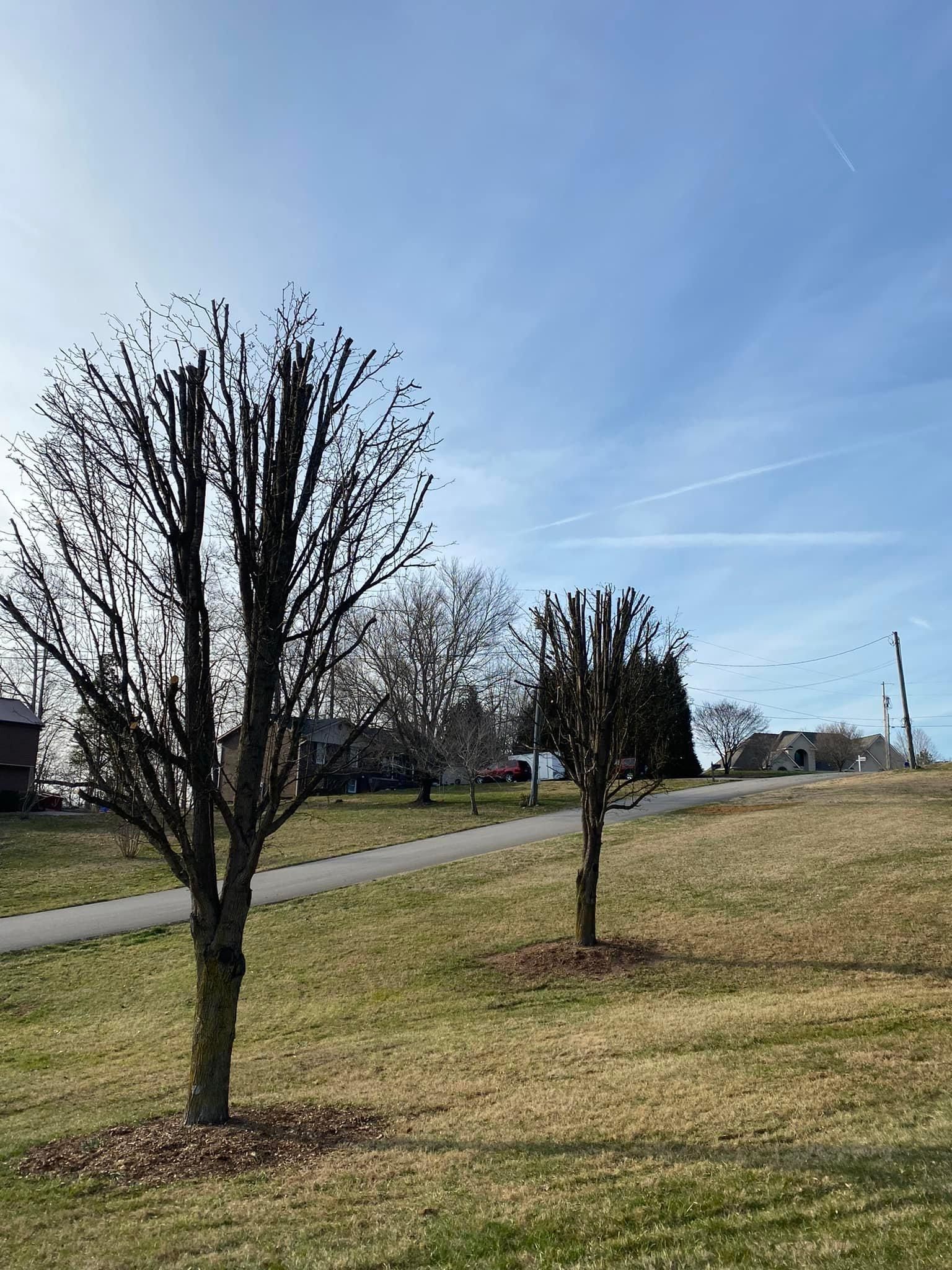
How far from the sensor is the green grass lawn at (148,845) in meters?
18.8

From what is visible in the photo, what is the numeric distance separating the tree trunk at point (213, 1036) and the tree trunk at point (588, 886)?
641 cm

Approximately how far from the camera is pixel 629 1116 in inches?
187

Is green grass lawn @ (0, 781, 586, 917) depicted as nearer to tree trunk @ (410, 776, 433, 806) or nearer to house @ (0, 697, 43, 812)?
tree trunk @ (410, 776, 433, 806)

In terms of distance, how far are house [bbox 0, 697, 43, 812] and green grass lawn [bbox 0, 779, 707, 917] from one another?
417 cm

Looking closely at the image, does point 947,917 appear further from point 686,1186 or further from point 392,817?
point 392,817

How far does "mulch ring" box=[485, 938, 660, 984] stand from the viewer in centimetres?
992

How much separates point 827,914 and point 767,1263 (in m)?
9.34

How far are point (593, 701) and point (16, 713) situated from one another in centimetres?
3358

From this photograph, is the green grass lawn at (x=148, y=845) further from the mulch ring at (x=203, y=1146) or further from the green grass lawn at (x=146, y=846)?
the mulch ring at (x=203, y=1146)

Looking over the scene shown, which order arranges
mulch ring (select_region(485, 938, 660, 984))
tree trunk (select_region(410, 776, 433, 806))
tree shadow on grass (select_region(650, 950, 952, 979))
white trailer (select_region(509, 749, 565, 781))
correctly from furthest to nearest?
white trailer (select_region(509, 749, 565, 781))
tree trunk (select_region(410, 776, 433, 806))
mulch ring (select_region(485, 938, 660, 984))
tree shadow on grass (select_region(650, 950, 952, 979))

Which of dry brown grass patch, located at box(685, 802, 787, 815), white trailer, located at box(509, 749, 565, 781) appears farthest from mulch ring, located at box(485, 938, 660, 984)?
white trailer, located at box(509, 749, 565, 781)

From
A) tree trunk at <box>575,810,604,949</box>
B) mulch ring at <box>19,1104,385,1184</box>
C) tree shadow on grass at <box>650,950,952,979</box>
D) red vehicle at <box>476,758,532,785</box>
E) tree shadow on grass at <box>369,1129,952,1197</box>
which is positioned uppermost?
red vehicle at <box>476,758,532,785</box>

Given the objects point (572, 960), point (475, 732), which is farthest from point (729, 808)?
point (572, 960)

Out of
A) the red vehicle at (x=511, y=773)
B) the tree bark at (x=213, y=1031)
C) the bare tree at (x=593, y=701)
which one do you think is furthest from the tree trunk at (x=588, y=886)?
the red vehicle at (x=511, y=773)
